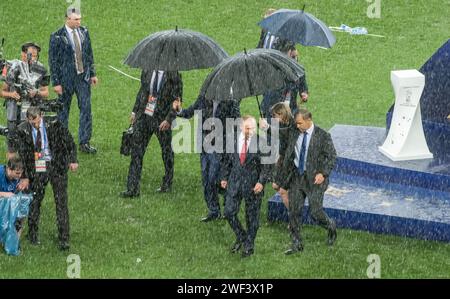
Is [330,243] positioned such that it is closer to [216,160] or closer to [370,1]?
[216,160]

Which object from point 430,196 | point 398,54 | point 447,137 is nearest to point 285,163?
point 430,196

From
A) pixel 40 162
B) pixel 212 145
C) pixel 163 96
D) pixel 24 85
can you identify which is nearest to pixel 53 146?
pixel 40 162

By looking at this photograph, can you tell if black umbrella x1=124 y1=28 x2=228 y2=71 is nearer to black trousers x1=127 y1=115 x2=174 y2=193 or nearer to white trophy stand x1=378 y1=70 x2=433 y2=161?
black trousers x1=127 y1=115 x2=174 y2=193

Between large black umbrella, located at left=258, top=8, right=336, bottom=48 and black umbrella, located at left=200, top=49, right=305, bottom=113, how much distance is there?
214cm

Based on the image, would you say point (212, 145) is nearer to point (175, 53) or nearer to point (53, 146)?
point (175, 53)

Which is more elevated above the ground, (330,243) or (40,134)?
(40,134)

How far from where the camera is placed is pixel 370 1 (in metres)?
25.0

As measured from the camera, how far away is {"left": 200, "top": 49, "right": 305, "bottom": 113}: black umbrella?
12727 millimetres

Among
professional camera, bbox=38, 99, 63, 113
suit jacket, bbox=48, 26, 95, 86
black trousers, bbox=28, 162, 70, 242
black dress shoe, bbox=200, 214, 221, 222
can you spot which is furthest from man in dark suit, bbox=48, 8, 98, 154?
black trousers, bbox=28, 162, 70, 242

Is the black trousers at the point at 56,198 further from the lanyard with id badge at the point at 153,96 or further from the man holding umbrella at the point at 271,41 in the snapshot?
the man holding umbrella at the point at 271,41

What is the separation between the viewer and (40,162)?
1273 centimetres

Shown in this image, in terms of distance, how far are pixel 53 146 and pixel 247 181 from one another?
2212 mm

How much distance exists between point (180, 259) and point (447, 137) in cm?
459
